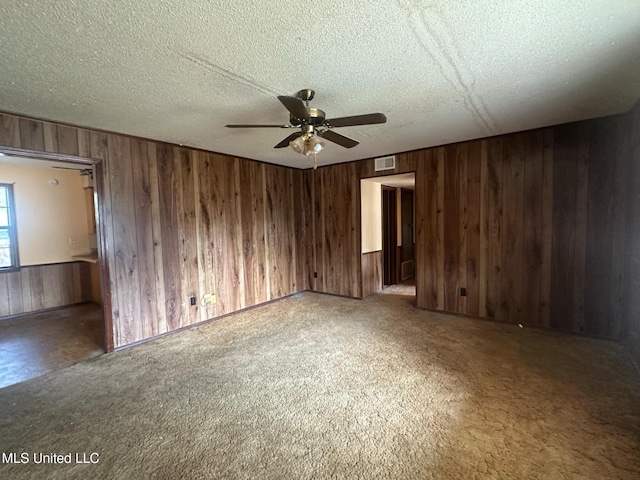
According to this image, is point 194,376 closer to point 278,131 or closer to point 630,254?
point 278,131

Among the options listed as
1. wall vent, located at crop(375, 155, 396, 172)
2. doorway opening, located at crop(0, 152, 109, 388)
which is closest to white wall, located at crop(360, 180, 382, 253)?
wall vent, located at crop(375, 155, 396, 172)

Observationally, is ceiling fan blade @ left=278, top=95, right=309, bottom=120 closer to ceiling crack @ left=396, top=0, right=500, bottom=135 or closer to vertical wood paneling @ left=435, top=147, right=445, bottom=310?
ceiling crack @ left=396, top=0, right=500, bottom=135

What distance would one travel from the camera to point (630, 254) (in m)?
2.66

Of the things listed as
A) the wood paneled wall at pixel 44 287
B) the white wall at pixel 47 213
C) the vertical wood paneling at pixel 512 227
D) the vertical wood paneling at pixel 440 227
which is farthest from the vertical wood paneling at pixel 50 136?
the vertical wood paneling at pixel 512 227

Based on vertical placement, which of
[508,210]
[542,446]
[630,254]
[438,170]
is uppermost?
[438,170]

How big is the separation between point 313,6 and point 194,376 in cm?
266

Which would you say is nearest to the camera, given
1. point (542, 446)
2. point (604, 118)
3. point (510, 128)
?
point (542, 446)

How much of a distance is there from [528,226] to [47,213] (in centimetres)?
682

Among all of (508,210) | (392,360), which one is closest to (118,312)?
(392,360)

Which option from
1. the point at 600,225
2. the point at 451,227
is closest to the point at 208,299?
the point at 451,227

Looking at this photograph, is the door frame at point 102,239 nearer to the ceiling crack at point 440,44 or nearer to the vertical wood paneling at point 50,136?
the vertical wood paneling at point 50,136

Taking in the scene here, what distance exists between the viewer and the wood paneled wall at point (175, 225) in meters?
2.86

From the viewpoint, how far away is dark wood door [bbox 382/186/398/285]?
5.37 meters

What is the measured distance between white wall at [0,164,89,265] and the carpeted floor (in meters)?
2.94
